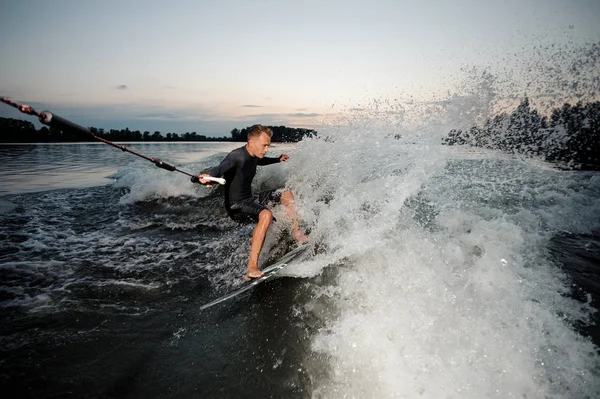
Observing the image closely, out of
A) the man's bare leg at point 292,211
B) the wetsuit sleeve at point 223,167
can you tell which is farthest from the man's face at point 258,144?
the man's bare leg at point 292,211

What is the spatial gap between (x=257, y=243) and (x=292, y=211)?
1173 millimetres

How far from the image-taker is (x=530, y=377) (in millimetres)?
2838

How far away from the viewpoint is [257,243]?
16.8ft

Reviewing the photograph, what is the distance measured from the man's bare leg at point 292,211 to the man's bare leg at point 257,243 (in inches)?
28.2

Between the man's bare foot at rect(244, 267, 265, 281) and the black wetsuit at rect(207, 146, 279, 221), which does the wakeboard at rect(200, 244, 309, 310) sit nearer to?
the man's bare foot at rect(244, 267, 265, 281)

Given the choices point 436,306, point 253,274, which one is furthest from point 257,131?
point 436,306

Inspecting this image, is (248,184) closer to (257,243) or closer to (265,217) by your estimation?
(265,217)

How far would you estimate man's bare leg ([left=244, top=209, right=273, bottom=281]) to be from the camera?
4.90m

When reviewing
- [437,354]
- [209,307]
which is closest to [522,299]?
[437,354]

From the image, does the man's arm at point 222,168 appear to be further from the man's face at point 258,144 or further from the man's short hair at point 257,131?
the man's short hair at point 257,131

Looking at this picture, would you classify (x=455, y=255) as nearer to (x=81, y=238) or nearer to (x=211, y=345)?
(x=211, y=345)

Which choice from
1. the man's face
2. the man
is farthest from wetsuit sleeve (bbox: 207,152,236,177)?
the man's face

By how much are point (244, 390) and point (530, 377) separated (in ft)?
9.73

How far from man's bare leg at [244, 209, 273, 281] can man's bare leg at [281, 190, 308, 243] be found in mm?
717
